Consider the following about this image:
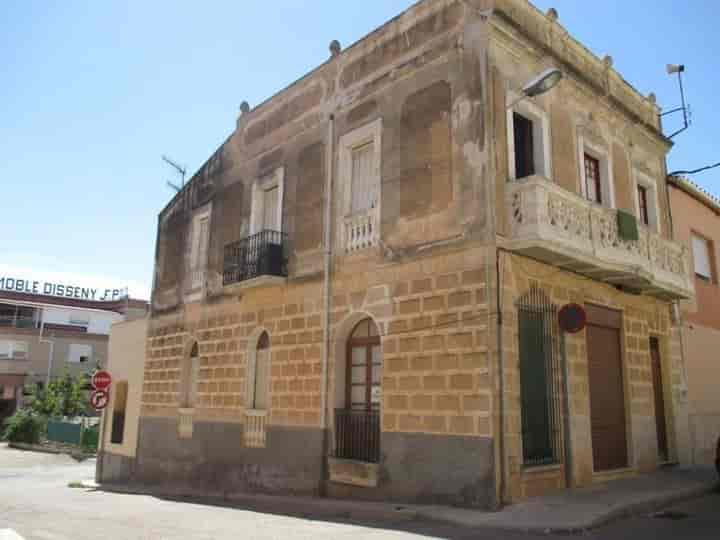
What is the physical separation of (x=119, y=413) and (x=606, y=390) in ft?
49.9

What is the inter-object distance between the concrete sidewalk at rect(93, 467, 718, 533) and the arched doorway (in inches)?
40.2

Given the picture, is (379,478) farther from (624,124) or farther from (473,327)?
(624,124)

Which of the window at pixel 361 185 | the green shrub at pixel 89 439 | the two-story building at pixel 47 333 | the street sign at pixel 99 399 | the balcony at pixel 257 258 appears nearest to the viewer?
the window at pixel 361 185

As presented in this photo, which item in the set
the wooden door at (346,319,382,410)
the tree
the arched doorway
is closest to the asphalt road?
the arched doorway

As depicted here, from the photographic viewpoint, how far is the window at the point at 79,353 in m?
44.5

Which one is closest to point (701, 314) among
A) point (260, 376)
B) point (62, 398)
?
point (260, 376)

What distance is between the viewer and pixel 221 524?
357 inches

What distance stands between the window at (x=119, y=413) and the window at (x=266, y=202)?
844 cm

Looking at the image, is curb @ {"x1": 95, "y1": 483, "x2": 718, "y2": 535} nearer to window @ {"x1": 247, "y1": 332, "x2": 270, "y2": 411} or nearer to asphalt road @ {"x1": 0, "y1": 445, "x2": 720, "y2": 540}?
asphalt road @ {"x1": 0, "y1": 445, "x2": 720, "y2": 540}

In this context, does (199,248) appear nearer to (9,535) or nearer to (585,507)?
(9,535)

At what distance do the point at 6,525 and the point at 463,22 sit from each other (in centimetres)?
1118

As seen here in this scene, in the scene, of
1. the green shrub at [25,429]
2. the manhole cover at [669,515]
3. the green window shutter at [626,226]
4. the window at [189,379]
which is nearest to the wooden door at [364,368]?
the manhole cover at [669,515]

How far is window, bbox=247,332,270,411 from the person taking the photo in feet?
46.2

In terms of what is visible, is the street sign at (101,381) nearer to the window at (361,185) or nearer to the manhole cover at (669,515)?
the window at (361,185)
